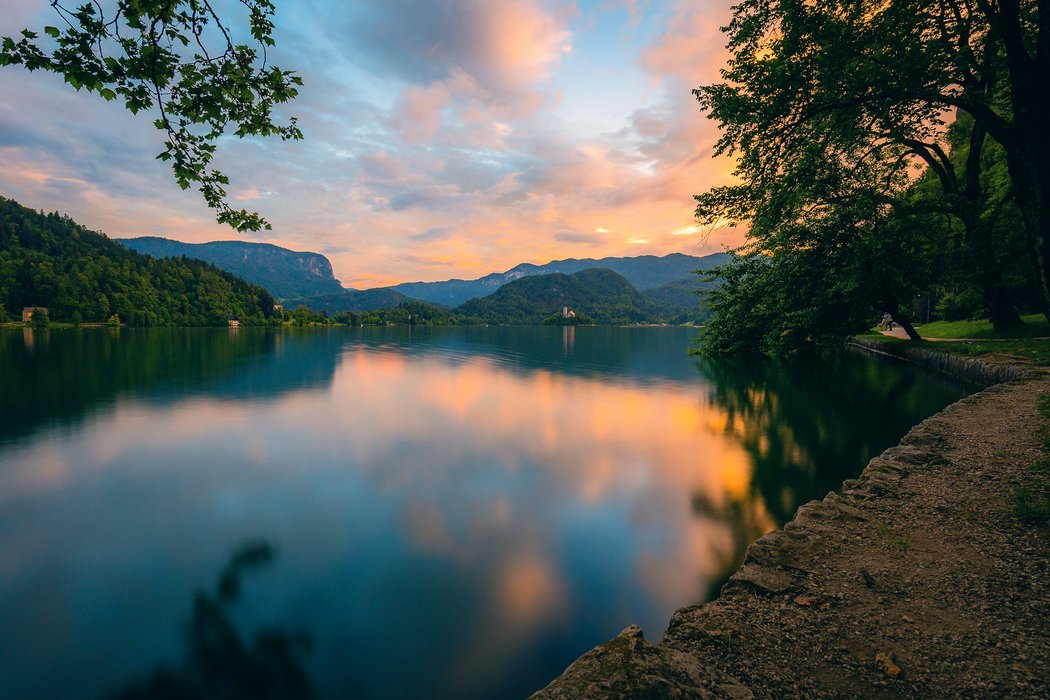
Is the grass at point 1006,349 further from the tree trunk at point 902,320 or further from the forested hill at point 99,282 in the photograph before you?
the forested hill at point 99,282

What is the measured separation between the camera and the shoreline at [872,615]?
3.02 m

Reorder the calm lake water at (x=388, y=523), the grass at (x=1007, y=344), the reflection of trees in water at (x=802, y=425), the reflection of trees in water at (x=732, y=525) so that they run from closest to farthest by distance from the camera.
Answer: the calm lake water at (x=388, y=523), the reflection of trees in water at (x=732, y=525), the reflection of trees in water at (x=802, y=425), the grass at (x=1007, y=344)

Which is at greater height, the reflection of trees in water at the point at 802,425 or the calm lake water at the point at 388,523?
the reflection of trees in water at the point at 802,425

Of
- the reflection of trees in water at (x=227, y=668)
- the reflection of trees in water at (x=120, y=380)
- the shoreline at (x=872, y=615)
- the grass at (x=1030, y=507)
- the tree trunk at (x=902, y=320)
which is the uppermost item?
the tree trunk at (x=902, y=320)

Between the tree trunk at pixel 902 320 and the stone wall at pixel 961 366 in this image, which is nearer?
the stone wall at pixel 961 366

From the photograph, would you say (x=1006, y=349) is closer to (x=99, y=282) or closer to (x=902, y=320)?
(x=902, y=320)

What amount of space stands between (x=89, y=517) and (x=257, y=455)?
12.4 feet

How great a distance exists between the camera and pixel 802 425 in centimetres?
1398

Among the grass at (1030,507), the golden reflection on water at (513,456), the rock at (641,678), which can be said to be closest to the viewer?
the rock at (641,678)

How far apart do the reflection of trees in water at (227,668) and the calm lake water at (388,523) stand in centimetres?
5

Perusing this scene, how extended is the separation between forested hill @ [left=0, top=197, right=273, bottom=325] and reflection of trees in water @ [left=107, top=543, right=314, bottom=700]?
141688 millimetres

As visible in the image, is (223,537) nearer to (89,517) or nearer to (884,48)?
(89,517)

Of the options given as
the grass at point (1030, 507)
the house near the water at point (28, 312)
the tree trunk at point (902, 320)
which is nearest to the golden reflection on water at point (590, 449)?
the grass at point (1030, 507)

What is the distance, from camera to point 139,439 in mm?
13047
